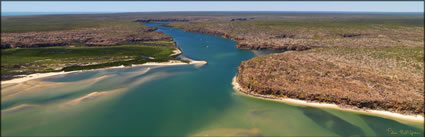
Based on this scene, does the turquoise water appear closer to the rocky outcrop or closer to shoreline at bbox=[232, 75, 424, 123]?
shoreline at bbox=[232, 75, 424, 123]

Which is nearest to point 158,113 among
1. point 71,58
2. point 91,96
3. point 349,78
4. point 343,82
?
point 91,96

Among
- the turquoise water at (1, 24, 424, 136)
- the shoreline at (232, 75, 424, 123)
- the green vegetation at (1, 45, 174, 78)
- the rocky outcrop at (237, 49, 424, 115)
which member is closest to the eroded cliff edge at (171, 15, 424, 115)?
the rocky outcrop at (237, 49, 424, 115)

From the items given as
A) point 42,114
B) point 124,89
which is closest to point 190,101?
point 124,89

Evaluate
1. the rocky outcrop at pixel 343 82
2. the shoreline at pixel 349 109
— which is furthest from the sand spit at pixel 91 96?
the rocky outcrop at pixel 343 82

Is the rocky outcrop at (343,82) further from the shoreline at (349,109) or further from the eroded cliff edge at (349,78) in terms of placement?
the shoreline at (349,109)

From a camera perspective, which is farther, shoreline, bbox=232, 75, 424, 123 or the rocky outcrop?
the rocky outcrop

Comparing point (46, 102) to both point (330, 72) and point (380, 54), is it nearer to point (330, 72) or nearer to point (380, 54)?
point (330, 72)
